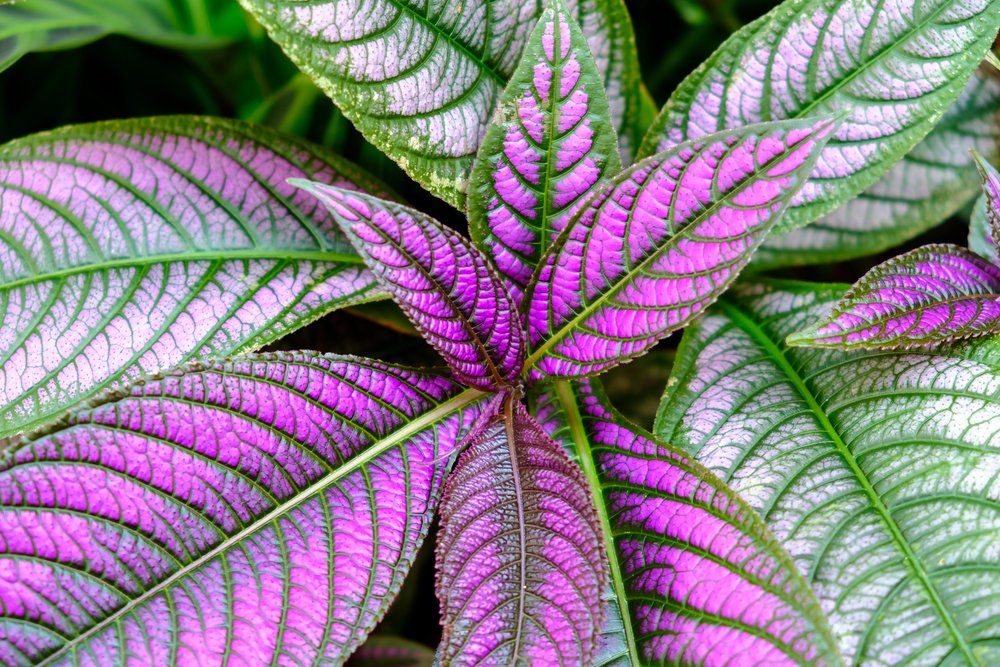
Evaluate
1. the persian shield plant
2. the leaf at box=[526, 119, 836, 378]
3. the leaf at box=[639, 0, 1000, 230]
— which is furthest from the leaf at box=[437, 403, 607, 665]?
the leaf at box=[639, 0, 1000, 230]

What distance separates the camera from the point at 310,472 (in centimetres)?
67

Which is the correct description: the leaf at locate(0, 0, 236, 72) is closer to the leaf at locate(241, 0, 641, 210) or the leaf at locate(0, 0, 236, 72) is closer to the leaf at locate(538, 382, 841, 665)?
the leaf at locate(241, 0, 641, 210)

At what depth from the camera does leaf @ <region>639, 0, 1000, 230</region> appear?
0.74m

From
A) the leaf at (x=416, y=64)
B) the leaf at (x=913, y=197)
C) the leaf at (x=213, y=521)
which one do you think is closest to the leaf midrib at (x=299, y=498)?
the leaf at (x=213, y=521)

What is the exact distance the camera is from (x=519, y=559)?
0.64 meters

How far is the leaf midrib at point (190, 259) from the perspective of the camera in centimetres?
76

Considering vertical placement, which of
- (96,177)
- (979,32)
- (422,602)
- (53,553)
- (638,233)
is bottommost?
(53,553)

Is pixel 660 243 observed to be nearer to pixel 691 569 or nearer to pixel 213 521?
pixel 691 569

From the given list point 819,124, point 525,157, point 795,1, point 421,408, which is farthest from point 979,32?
point 421,408

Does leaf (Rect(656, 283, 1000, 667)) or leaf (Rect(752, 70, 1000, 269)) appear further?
leaf (Rect(752, 70, 1000, 269))

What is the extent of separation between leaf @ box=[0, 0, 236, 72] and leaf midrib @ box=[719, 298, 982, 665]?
73 cm

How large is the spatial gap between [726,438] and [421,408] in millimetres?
289

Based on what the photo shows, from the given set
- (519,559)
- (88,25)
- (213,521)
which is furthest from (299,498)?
(88,25)

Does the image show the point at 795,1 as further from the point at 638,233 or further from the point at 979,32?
the point at 638,233
